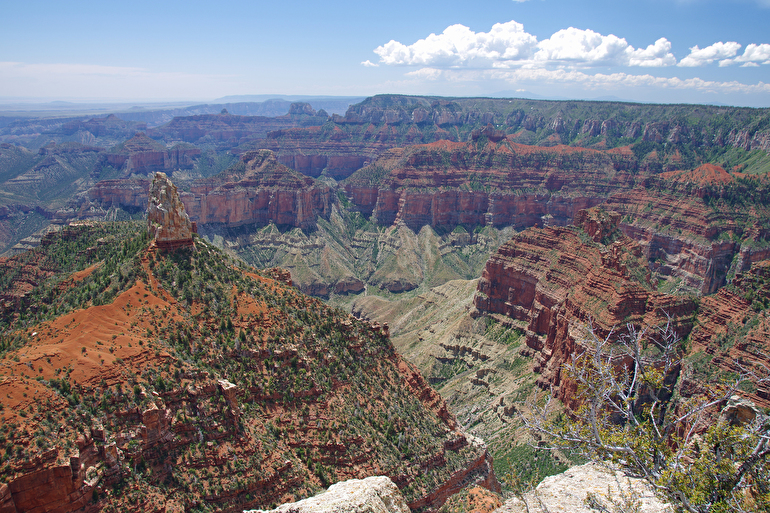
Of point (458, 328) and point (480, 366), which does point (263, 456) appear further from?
point (458, 328)

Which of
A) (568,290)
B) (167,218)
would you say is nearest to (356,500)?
(167,218)

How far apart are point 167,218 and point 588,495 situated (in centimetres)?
4436

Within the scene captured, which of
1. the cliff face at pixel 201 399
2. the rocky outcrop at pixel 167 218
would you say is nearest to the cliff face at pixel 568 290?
the cliff face at pixel 201 399

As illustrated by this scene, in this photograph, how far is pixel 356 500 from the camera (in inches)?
1232

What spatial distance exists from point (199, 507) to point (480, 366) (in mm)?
76325

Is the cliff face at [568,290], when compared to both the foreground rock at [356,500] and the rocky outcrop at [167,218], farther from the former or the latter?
the rocky outcrop at [167,218]

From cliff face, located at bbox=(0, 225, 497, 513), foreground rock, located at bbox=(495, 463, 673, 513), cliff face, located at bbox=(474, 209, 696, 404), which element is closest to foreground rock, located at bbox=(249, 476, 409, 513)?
foreground rock, located at bbox=(495, 463, 673, 513)

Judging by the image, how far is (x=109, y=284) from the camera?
45.6 m

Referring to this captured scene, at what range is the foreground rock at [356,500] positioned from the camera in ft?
98.7

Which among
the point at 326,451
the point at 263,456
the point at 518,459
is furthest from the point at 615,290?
the point at 263,456

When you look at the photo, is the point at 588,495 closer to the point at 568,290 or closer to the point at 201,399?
the point at 201,399

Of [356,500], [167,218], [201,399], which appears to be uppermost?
[167,218]

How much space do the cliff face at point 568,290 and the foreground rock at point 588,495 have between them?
35.4 metres

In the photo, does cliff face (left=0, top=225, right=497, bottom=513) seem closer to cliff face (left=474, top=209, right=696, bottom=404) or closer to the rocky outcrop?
the rocky outcrop
